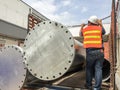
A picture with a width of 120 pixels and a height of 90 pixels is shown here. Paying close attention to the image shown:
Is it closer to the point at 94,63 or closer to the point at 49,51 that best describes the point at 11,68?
the point at 49,51

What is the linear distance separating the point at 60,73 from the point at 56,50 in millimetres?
368

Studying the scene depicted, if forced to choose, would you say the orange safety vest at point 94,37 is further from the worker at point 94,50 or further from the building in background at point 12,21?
the building in background at point 12,21

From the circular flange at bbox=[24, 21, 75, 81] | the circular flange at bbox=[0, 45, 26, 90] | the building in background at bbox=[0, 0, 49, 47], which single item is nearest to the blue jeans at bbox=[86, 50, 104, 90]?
the circular flange at bbox=[24, 21, 75, 81]

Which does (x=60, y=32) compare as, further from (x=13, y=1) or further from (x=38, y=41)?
(x=13, y=1)

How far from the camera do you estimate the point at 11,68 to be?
3.58 meters

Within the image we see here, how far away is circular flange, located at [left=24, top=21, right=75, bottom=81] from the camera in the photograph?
9.90 ft

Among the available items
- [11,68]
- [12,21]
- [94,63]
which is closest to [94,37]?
[94,63]

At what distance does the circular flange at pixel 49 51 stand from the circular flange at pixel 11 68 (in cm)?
27

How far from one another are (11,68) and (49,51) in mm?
920

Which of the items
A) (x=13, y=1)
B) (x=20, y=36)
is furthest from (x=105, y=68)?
(x=13, y=1)

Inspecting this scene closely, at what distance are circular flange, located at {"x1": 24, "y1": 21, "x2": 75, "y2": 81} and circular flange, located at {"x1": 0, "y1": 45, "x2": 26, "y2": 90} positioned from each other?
0.89 ft

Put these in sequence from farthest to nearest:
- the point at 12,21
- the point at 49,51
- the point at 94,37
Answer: the point at 12,21, the point at 94,37, the point at 49,51

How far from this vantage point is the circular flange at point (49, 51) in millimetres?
3018

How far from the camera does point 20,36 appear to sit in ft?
53.1
